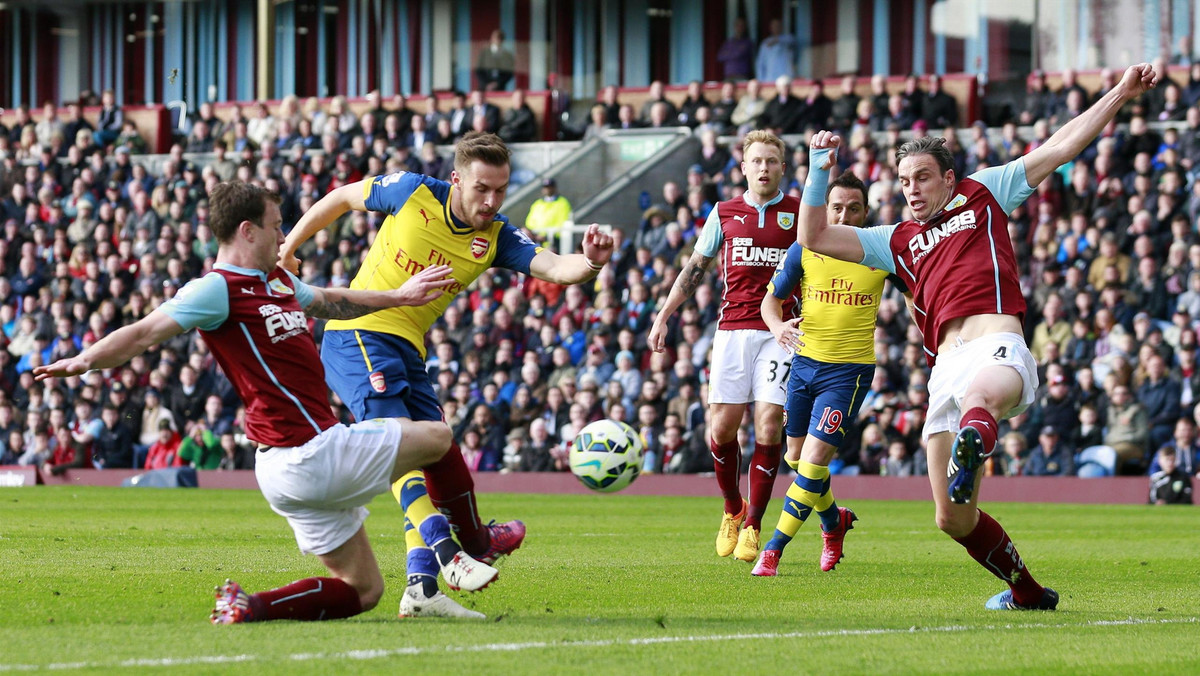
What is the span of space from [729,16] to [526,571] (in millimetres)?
23626

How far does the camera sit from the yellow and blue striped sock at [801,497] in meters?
9.75

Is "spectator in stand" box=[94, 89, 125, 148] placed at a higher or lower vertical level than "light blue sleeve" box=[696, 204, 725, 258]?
higher

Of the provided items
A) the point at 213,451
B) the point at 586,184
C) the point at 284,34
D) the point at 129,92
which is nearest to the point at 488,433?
the point at 213,451

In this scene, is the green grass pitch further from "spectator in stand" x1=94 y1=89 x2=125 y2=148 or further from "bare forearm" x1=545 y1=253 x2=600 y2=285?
"spectator in stand" x1=94 y1=89 x2=125 y2=148

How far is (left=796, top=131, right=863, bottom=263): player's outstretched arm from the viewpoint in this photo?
730 centimetres

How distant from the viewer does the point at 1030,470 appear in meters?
19.1

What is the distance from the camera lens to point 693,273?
36.2ft

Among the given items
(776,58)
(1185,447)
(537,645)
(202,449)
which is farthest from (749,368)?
(776,58)

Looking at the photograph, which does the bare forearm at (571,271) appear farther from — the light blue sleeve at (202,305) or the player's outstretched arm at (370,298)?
the light blue sleeve at (202,305)

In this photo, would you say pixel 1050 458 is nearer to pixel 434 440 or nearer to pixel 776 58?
pixel 776 58

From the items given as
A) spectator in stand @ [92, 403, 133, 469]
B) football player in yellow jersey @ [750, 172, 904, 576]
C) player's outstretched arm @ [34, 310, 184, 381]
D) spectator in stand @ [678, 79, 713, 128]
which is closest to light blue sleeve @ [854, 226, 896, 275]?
football player in yellow jersey @ [750, 172, 904, 576]

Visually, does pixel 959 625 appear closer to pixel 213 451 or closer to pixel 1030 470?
pixel 1030 470

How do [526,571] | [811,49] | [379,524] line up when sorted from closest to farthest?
[526,571] → [379,524] → [811,49]

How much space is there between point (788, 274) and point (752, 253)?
549 mm
